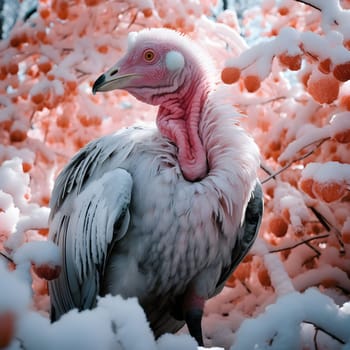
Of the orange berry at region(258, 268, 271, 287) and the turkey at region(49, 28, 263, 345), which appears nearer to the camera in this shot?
the turkey at region(49, 28, 263, 345)

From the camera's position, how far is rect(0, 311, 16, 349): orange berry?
25.2 inches

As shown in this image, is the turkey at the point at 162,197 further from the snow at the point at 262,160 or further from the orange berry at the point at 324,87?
the orange berry at the point at 324,87

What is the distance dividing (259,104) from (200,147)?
30.0 inches

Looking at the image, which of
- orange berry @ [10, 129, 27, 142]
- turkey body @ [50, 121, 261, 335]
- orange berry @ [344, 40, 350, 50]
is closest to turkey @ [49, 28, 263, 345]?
turkey body @ [50, 121, 261, 335]

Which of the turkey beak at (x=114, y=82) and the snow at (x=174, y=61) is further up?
the snow at (x=174, y=61)

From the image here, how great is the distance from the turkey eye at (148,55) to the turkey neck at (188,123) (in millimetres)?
122

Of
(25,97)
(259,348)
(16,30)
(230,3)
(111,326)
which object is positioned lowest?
(230,3)

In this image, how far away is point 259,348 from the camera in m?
0.84

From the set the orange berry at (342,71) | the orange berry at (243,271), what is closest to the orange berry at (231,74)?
the orange berry at (342,71)

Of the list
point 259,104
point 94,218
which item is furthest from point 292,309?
point 259,104

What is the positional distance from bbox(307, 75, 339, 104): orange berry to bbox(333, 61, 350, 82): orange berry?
60 mm

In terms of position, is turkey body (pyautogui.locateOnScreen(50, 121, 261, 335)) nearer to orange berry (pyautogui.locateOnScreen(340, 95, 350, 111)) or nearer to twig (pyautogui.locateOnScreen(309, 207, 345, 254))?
orange berry (pyautogui.locateOnScreen(340, 95, 350, 111))

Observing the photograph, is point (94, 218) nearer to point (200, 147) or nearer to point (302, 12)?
point (200, 147)

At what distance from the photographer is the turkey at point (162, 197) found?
1.39 meters
